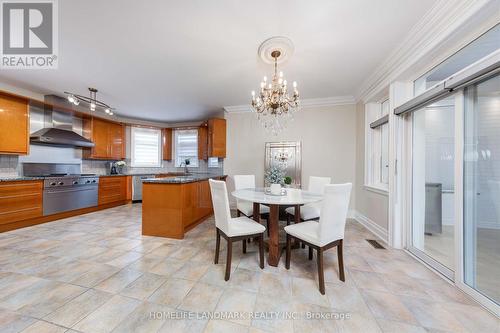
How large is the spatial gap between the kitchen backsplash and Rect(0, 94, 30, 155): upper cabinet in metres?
0.38

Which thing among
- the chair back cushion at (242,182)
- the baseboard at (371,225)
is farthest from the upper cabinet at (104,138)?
the baseboard at (371,225)

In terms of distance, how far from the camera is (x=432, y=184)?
8.09 feet

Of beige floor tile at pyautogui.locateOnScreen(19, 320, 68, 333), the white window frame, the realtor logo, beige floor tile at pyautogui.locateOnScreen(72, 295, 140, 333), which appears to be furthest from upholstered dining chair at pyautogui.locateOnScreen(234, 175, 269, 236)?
the realtor logo

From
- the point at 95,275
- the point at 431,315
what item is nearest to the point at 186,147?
the point at 95,275

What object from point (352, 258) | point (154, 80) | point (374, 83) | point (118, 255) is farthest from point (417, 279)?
point (154, 80)

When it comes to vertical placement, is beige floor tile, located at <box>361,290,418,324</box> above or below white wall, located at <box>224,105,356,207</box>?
below

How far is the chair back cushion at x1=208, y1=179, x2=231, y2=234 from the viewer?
1.84 m

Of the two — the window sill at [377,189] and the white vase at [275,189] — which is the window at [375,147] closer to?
the window sill at [377,189]

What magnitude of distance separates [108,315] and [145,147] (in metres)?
5.26

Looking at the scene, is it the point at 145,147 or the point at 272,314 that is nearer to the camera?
the point at 272,314

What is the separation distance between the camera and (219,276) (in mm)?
1844

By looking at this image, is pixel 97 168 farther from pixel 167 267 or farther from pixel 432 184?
pixel 432 184

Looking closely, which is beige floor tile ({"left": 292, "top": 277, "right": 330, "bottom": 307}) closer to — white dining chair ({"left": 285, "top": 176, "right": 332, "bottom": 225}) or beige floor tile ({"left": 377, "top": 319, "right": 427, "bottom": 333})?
beige floor tile ({"left": 377, "top": 319, "right": 427, "bottom": 333})

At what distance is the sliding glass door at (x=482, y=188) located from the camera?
1479 mm
